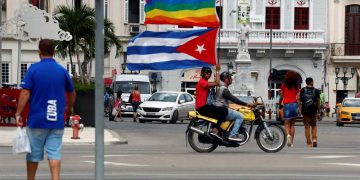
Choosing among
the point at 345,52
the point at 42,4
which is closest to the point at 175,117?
the point at 42,4

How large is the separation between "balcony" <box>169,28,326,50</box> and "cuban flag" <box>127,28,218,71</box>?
5441cm

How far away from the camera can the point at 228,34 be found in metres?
70.2

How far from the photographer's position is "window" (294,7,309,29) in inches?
2813

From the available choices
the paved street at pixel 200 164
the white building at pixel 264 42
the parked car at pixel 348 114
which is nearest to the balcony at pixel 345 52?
the white building at pixel 264 42

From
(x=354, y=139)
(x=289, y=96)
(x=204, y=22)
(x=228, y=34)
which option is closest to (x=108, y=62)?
(x=228, y=34)

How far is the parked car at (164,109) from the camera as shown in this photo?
47.9 meters

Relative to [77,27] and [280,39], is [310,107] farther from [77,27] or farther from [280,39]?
[280,39]

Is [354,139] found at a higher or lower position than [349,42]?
lower

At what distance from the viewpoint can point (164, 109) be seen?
47969 millimetres

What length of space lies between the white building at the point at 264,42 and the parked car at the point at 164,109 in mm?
20151

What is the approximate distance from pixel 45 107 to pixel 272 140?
1134cm

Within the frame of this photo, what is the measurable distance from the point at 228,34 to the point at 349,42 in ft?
26.1

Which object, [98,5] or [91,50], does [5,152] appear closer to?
[98,5]

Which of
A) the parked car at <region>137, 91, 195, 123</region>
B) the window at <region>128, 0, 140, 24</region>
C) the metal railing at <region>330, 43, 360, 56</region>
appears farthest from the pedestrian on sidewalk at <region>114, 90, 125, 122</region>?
the metal railing at <region>330, 43, 360, 56</region>
